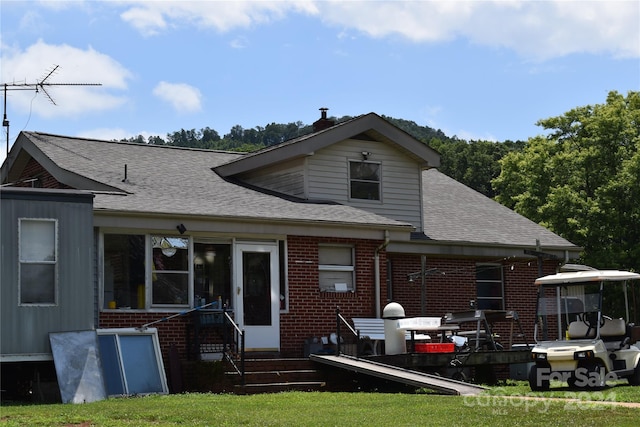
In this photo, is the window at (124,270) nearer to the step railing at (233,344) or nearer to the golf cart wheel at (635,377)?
the step railing at (233,344)

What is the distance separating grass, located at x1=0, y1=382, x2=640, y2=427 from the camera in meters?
12.8

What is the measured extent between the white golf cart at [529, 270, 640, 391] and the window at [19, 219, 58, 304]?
8.58m

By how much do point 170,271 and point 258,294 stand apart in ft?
6.77

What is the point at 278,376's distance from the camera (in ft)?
64.1

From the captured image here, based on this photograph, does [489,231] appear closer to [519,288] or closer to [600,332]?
[519,288]

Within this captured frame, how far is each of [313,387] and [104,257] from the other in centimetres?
474

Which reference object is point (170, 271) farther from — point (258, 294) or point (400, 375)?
point (400, 375)

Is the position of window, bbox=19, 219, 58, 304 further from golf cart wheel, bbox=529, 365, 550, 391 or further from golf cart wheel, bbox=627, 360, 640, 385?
golf cart wheel, bbox=627, 360, 640, 385

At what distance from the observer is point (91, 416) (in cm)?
1369

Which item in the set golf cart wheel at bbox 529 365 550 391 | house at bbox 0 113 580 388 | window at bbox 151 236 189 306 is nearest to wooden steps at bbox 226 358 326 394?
house at bbox 0 113 580 388

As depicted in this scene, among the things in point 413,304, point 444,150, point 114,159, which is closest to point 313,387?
point 413,304

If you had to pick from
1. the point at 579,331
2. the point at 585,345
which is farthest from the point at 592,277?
the point at 585,345

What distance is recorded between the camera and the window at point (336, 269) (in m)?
22.8

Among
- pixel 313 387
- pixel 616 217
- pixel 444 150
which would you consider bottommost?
pixel 313 387
